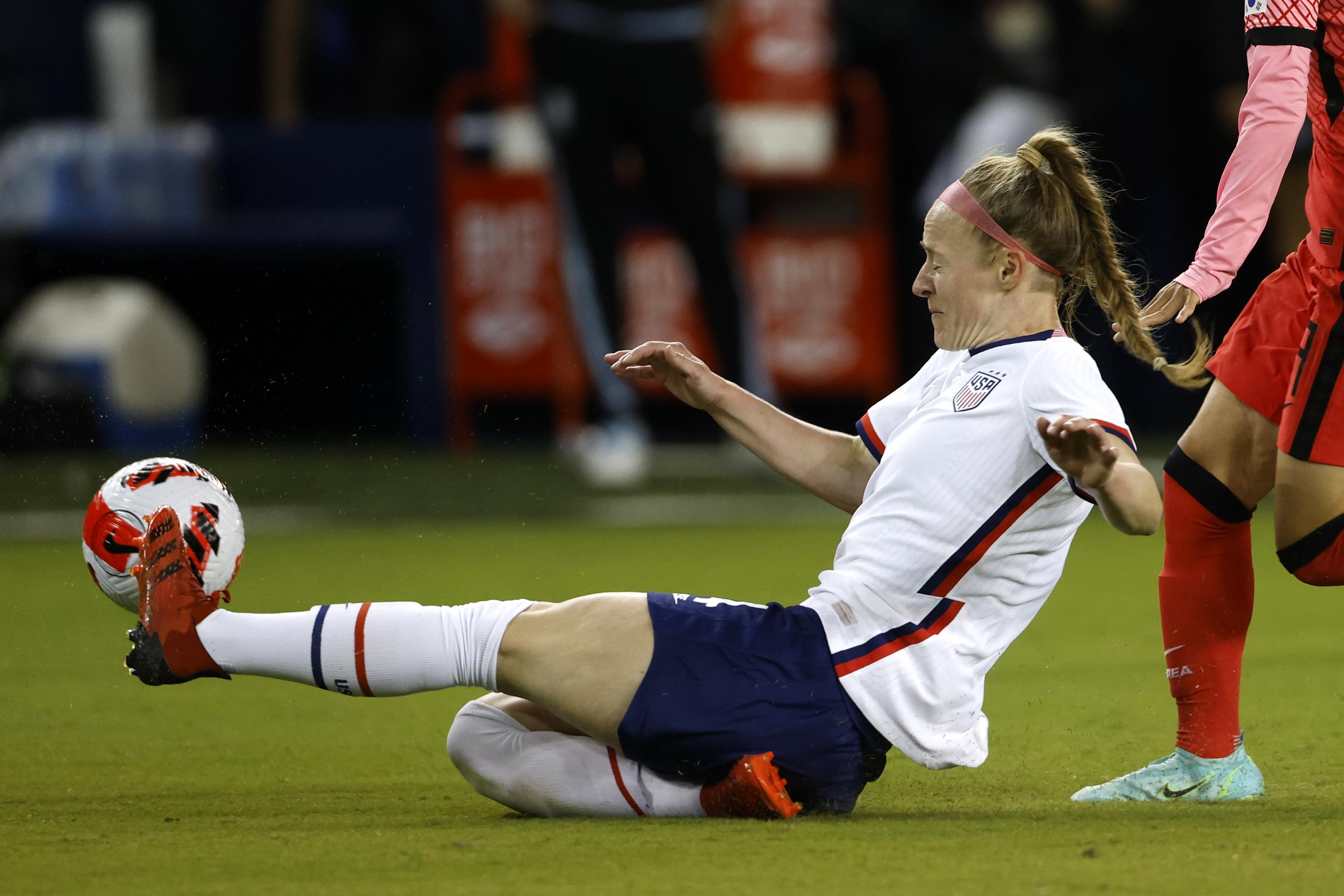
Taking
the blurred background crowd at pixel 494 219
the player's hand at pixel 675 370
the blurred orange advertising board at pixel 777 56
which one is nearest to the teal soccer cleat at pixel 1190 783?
the player's hand at pixel 675 370

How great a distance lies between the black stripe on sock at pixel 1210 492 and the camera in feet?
10.6

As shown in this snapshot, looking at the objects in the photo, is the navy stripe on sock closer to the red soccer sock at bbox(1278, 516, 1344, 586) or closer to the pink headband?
the pink headband

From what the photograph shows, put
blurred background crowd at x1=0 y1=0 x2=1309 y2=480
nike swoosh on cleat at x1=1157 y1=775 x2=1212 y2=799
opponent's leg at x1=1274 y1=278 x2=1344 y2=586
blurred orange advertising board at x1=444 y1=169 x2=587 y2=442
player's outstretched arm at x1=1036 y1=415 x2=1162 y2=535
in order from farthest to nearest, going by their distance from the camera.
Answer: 1. blurred orange advertising board at x1=444 y1=169 x2=587 y2=442
2. blurred background crowd at x1=0 y1=0 x2=1309 y2=480
3. nike swoosh on cleat at x1=1157 y1=775 x2=1212 y2=799
4. opponent's leg at x1=1274 y1=278 x2=1344 y2=586
5. player's outstretched arm at x1=1036 y1=415 x2=1162 y2=535

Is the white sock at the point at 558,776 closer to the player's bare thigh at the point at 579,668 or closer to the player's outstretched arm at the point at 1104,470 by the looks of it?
the player's bare thigh at the point at 579,668

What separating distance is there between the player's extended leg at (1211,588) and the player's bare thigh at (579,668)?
0.83 metres

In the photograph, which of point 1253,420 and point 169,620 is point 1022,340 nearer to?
point 1253,420

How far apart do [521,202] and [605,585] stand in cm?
447

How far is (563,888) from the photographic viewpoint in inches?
96.1

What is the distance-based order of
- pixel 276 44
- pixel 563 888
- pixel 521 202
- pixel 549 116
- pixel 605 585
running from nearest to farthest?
pixel 563 888 < pixel 605 585 < pixel 549 116 < pixel 521 202 < pixel 276 44

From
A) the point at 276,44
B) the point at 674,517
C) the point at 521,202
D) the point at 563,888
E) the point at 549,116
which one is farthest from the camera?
the point at 276,44

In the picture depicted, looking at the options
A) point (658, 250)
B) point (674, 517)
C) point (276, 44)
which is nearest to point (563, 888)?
point (674, 517)

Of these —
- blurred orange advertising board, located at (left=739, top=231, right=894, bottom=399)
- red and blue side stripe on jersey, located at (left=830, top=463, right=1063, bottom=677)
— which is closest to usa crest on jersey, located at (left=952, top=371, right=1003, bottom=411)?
red and blue side stripe on jersey, located at (left=830, top=463, right=1063, bottom=677)

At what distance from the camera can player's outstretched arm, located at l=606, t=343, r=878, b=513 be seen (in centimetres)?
332

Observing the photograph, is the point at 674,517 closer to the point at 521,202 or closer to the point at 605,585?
the point at 605,585
